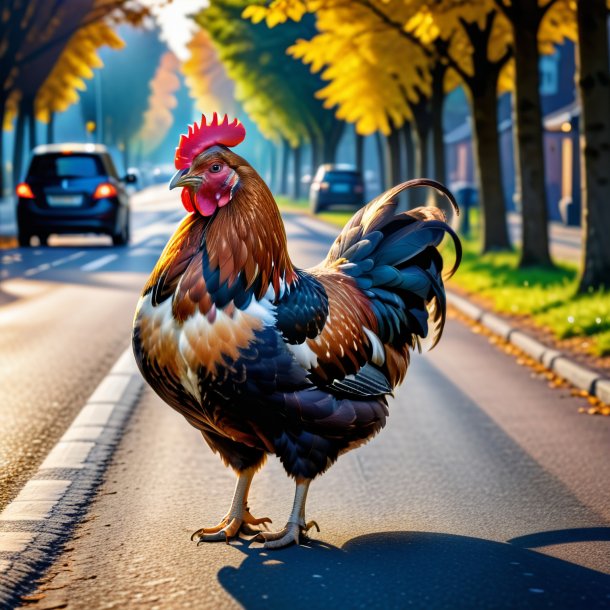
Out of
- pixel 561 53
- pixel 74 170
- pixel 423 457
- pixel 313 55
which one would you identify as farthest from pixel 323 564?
pixel 561 53

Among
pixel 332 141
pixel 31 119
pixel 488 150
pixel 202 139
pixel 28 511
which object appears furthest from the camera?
pixel 332 141

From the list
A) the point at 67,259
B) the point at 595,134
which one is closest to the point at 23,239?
the point at 67,259

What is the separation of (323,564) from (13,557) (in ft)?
4.26

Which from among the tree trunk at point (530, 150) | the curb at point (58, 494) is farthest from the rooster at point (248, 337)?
the tree trunk at point (530, 150)

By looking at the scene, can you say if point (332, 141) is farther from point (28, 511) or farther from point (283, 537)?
point (283, 537)

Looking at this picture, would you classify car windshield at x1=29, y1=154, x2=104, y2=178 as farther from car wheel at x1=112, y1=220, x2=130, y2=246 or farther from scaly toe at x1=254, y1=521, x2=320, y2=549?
scaly toe at x1=254, y1=521, x2=320, y2=549

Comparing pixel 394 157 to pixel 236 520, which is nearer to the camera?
pixel 236 520

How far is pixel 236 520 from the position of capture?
5328 mm

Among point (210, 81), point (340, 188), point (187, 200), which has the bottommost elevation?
point (340, 188)

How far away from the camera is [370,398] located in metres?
5.12

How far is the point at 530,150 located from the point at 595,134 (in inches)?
149

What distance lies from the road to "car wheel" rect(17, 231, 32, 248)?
53.9 ft

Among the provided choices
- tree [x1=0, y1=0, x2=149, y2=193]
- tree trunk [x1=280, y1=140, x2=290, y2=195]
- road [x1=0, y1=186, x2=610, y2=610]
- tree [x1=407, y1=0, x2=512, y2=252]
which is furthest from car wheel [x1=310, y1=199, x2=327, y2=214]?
road [x1=0, y1=186, x2=610, y2=610]

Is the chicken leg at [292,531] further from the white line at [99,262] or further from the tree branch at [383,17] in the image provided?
the white line at [99,262]
